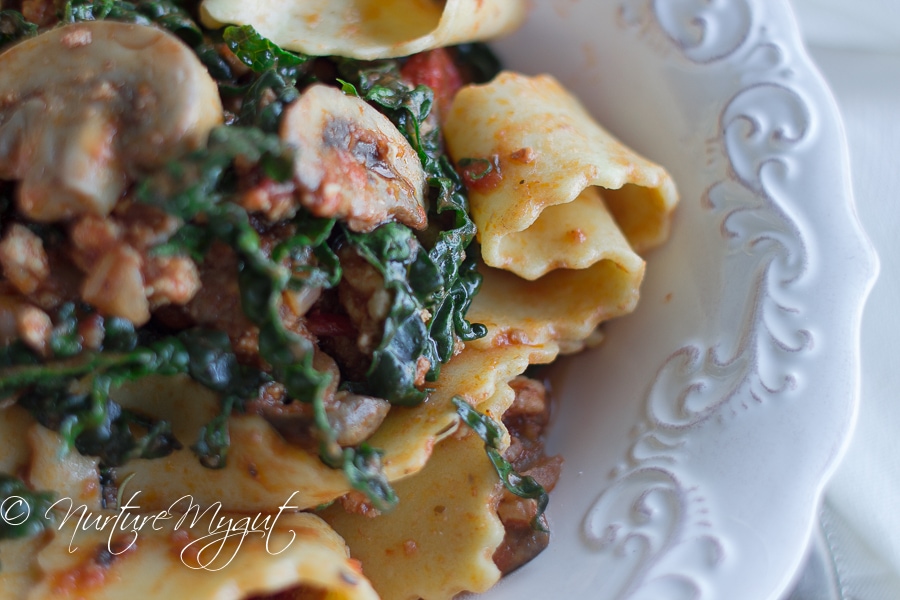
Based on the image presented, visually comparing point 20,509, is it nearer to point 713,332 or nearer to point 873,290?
point 713,332

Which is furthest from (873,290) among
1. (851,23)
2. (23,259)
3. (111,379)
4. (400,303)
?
(23,259)

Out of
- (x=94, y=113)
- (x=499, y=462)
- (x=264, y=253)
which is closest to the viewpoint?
(x=94, y=113)

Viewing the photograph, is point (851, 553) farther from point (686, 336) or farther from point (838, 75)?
point (838, 75)

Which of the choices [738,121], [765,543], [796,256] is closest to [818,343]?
[796,256]

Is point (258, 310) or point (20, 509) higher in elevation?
point (258, 310)

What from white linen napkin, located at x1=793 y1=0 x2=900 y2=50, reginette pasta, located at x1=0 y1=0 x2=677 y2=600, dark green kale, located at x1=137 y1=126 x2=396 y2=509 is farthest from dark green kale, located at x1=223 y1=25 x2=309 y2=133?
white linen napkin, located at x1=793 y1=0 x2=900 y2=50

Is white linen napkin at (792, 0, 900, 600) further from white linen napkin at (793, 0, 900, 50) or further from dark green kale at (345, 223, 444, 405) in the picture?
dark green kale at (345, 223, 444, 405)
